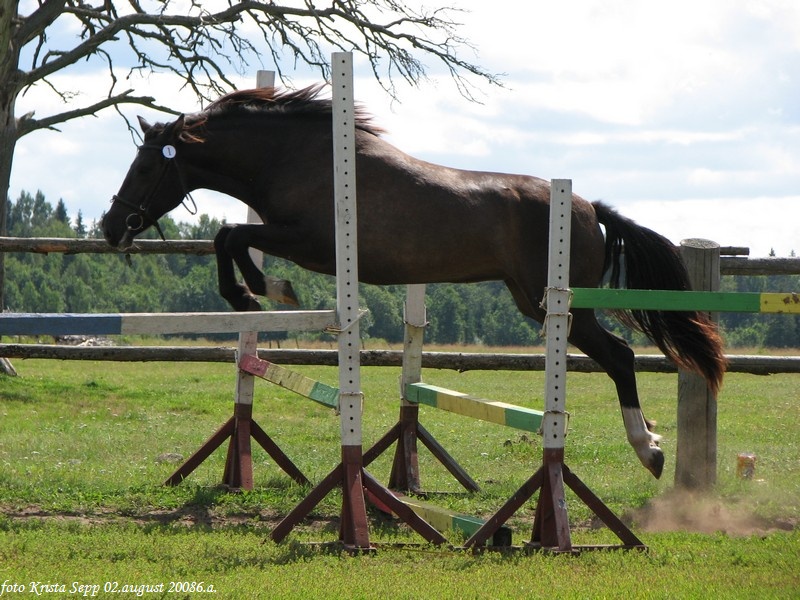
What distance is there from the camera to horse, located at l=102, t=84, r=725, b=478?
5.51m

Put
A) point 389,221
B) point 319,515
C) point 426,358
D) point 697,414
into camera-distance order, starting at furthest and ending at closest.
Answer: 1. point 426,358
2. point 697,414
3. point 319,515
4. point 389,221

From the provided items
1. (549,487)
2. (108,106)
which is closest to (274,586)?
(549,487)

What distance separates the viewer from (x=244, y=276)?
5.66m

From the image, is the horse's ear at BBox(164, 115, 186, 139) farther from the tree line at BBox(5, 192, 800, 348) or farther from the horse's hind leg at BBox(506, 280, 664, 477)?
the tree line at BBox(5, 192, 800, 348)

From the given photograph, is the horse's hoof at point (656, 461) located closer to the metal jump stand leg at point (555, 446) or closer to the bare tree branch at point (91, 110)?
the metal jump stand leg at point (555, 446)

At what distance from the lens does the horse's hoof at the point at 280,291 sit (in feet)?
18.1

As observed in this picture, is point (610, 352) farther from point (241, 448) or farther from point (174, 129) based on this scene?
point (174, 129)

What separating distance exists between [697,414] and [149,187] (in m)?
3.83

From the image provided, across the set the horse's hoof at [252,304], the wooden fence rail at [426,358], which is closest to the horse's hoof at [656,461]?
the wooden fence rail at [426,358]

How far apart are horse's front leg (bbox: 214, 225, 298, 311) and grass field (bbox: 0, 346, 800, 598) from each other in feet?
4.06

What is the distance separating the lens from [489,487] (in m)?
6.62

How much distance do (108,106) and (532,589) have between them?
47.7ft

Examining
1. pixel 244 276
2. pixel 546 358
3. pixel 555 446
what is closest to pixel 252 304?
pixel 244 276

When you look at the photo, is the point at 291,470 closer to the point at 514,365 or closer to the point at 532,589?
the point at 514,365
